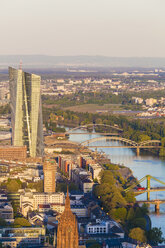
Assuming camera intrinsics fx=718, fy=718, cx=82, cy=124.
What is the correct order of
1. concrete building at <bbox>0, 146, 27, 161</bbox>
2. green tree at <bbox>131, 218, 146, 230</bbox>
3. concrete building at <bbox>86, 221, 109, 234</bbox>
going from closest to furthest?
concrete building at <bbox>86, 221, 109, 234</bbox>, green tree at <bbox>131, 218, 146, 230</bbox>, concrete building at <bbox>0, 146, 27, 161</bbox>

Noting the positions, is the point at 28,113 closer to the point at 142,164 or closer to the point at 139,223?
the point at 142,164

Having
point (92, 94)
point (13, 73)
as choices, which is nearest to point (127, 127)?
point (13, 73)

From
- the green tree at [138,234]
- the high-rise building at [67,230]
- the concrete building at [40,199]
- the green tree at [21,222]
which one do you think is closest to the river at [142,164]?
the green tree at [138,234]

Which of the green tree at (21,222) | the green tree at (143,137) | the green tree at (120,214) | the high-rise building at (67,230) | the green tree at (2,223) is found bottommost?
the green tree at (143,137)

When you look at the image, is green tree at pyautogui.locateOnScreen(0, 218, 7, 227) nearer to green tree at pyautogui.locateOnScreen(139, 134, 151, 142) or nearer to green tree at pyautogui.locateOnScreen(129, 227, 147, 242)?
green tree at pyautogui.locateOnScreen(129, 227, 147, 242)

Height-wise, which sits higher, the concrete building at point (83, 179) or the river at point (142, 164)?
the concrete building at point (83, 179)

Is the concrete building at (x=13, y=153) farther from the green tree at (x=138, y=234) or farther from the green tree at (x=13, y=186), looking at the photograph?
the green tree at (x=138, y=234)

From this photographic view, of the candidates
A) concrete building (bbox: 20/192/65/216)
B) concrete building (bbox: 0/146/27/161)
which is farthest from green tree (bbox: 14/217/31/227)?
concrete building (bbox: 0/146/27/161)

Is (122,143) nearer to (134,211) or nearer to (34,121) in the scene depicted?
(34,121)
